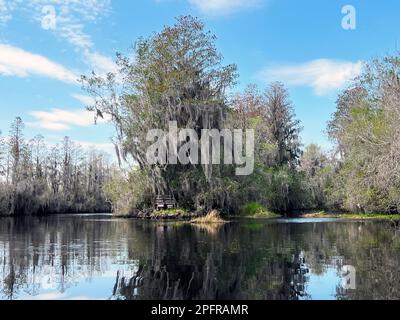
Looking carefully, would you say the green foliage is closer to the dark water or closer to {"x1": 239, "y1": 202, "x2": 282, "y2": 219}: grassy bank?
{"x1": 239, "y1": 202, "x2": 282, "y2": 219}: grassy bank

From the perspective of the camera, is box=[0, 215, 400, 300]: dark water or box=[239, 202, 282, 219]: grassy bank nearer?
box=[0, 215, 400, 300]: dark water

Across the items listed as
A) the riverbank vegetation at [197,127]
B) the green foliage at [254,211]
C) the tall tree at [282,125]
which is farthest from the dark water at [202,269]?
the tall tree at [282,125]

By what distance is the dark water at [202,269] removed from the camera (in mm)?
8211

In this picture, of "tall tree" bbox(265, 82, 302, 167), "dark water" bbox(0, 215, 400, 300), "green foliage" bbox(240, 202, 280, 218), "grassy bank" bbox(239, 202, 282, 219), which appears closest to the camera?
"dark water" bbox(0, 215, 400, 300)

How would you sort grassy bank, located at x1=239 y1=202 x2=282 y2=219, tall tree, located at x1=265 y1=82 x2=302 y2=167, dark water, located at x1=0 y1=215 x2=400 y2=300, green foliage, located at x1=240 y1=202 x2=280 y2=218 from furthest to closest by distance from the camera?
tall tree, located at x1=265 y1=82 x2=302 y2=167 < green foliage, located at x1=240 y1=202 x2=280 y2=218 < grassy bank, located at x1=239 y1=202 x2=282 y2=219 < dark water, located at x1=0 y1=215 x2=400 y2=300

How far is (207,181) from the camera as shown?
31719 mm

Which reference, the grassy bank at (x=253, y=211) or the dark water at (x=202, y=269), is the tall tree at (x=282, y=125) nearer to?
the grassy bank at (x=253, y=211)

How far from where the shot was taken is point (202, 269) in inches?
413

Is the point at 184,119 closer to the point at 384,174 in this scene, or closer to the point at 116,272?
the point at 384,174

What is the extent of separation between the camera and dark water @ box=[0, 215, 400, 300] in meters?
8.21

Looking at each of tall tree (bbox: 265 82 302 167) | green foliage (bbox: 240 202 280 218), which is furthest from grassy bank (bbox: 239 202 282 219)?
tall tree (bbox: 265 82 302 167)

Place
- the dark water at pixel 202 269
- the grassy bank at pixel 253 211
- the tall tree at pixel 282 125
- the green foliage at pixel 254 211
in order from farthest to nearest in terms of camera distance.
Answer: the tall tree at pixel 282 125 < the green foliage at pixel 254 211 < the grassy bank at pixel 253 211 < the dark water at pixel 202 269
